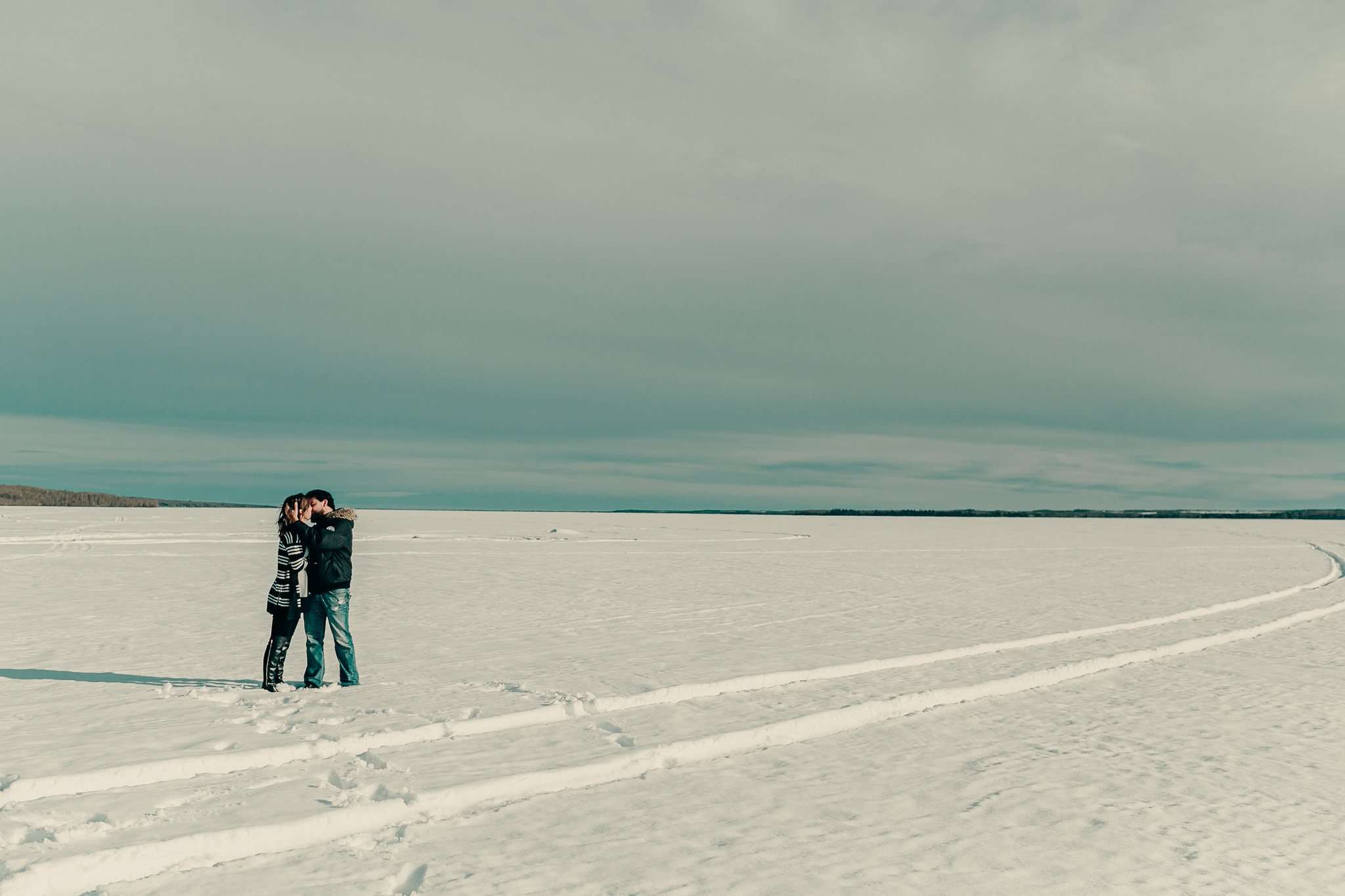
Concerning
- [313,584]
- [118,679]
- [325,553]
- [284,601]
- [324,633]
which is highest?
[325,553]

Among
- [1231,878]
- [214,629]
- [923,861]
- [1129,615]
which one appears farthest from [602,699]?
[1129,615]

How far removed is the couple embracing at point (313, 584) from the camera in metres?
8.80

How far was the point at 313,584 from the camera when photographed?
29.3 ft

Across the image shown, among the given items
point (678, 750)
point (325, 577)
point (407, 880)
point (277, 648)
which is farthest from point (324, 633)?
point (407, 880)

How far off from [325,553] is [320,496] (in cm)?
60

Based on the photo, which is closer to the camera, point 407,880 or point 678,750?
point 407,880

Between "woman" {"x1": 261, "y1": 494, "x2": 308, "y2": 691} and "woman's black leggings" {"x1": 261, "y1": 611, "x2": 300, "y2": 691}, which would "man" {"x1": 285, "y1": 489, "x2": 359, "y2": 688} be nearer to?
"woman" {"x1": 261, "y1": 494, "x2": 308, "y2": 691}

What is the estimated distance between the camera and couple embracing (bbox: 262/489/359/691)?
8.80m

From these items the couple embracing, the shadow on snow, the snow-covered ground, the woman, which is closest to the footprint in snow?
the snow-covered ground

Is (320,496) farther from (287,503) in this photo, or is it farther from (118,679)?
(118,679)

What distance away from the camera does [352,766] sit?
654cm

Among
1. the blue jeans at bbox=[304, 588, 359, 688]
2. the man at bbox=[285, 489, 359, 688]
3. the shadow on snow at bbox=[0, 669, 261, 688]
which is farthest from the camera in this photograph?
the shadow on snow at bbox=[0, 669, 261, 688]

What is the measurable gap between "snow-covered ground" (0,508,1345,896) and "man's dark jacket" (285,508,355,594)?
Answer: 1.07 meters

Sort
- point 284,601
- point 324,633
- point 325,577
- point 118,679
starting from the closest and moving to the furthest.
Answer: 1. point 284,601
2. point 325,577
3. point 324,633
4. point 118,679
